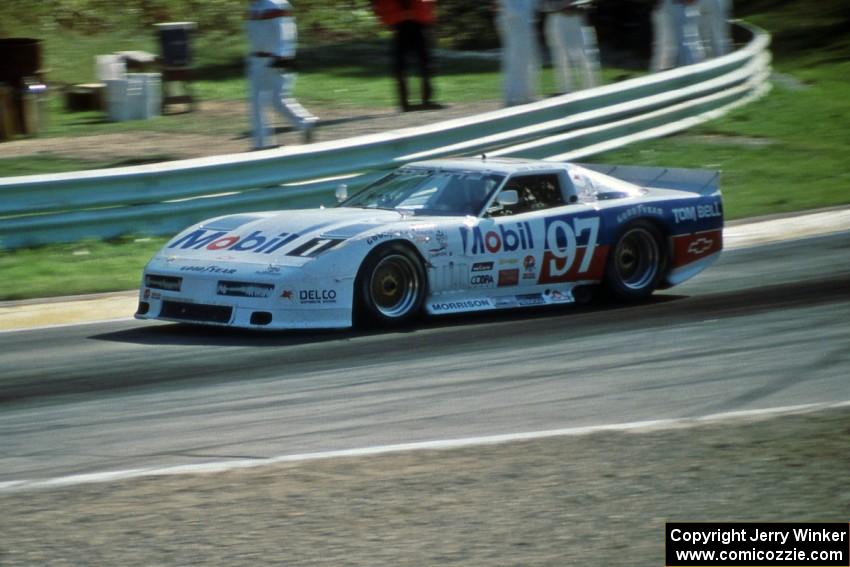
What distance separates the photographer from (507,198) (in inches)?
408

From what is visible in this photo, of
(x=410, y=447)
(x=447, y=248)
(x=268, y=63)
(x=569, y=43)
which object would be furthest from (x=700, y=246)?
(x=569, y=43)

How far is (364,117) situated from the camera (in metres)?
16.4

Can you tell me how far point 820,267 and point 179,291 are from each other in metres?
5.53

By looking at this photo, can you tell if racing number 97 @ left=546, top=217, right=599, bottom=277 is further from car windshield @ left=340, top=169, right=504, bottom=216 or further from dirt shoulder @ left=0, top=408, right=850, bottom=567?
dirt shoulder @ left=0, top=408, right=850, bottom=567

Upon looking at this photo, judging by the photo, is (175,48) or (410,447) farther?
(175,48)

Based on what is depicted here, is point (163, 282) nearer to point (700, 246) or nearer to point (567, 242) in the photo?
point (567, 242)

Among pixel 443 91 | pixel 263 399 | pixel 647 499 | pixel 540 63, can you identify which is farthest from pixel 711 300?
pixel 540 63

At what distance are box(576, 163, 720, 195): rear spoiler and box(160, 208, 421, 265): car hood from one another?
2.44m

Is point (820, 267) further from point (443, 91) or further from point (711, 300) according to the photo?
point (443, 91)

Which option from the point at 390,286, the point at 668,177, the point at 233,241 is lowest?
the point at 390,286

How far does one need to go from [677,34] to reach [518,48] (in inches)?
144

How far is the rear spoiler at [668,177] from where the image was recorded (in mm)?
11766

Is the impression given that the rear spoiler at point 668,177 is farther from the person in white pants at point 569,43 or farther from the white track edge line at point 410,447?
the person in white pants at point 569,43

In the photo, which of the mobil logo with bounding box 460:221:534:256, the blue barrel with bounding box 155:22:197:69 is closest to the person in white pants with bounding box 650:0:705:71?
the blue barrel with bounding box 155:22:197:69
